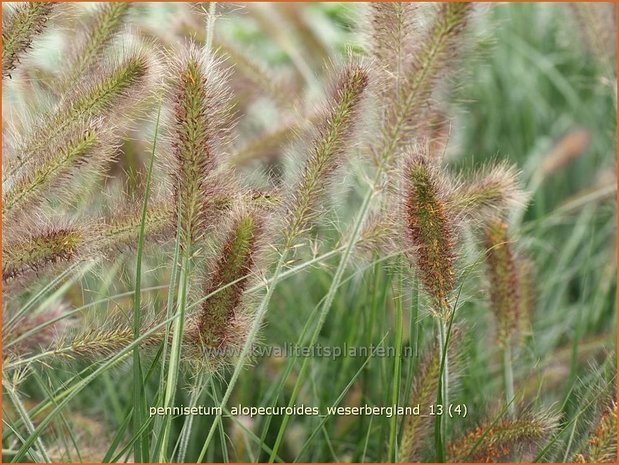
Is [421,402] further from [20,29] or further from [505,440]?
[20,29]

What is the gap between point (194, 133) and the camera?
1.17 m

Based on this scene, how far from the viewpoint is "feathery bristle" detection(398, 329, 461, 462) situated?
135 centimetres

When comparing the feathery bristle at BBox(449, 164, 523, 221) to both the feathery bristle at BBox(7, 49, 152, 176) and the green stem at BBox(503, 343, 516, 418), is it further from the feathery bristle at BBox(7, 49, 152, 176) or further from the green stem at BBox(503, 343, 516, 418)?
the feathery bristle at BBox(7, 49, 152, 176)

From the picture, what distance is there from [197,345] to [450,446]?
46 centimetres

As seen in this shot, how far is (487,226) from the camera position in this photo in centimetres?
149

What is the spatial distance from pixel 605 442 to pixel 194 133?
72 centimetres

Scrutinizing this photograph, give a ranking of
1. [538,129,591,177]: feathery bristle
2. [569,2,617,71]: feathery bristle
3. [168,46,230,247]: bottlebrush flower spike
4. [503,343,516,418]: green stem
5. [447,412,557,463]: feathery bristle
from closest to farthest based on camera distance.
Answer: [168,46,230,247]: bottlebrush flower spike
[447,412,557,463]: feathery bristle
[503,343,516,418]: green stem
[569,2,617,71]: feathery bristle
[538,129,591,177]: feathery bristle

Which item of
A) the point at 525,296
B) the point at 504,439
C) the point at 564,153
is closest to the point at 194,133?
the point at 504,439

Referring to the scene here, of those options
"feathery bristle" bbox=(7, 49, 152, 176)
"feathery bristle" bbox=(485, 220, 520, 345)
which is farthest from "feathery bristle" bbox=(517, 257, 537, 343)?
"feathery bristle" bbox=(7, 49, 152, 176)

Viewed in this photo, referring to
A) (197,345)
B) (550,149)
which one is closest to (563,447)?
(197,345)

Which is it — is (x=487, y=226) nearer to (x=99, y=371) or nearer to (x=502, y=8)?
(x=99, y=371)

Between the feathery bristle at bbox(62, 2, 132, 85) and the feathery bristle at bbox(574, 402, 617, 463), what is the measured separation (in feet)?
3.20

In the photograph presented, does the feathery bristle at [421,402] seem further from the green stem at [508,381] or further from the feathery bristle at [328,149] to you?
the feathery bristle at [328,149]

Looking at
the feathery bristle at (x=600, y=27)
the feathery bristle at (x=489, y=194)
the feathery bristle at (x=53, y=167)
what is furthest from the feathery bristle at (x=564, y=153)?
the feathery bristle at (x=53, y=167)
